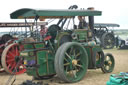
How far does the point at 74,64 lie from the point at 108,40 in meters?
12.5

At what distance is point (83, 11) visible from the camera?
6.35 metres

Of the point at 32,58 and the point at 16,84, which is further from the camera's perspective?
the point at 16,84

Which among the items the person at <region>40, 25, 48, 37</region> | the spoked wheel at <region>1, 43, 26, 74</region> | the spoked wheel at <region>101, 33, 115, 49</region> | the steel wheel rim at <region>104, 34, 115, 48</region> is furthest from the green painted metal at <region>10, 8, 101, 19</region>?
the steel wheel rim at <region>104, 34, 115, 48</region>

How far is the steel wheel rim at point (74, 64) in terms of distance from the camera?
5.70m

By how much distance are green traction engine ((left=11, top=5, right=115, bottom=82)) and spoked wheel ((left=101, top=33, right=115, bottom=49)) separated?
10707mm

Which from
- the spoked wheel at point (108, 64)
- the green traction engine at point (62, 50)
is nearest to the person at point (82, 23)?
the green traction engine at point (62, 50)

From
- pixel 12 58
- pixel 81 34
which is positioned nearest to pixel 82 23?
pixel 81 34

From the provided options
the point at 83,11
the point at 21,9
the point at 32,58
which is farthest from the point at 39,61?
the point at 83,11

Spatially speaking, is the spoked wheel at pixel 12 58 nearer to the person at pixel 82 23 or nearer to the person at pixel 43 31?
the person at pixel 43 31

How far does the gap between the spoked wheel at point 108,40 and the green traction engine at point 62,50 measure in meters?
10.7

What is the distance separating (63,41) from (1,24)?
3953mm

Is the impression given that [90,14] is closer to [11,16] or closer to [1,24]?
[11,16]

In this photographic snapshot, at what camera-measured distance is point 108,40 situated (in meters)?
17.8

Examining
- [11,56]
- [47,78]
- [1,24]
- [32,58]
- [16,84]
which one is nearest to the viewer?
[32,58]
